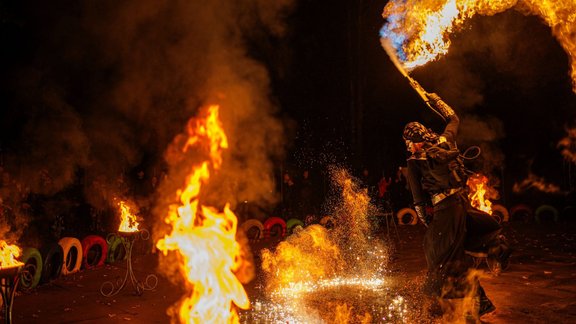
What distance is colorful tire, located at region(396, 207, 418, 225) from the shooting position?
16.1 m

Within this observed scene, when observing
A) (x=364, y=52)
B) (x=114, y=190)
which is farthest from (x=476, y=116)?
(x=114, y=190)

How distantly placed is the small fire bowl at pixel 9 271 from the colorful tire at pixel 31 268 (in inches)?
118

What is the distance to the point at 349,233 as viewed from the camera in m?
13.4

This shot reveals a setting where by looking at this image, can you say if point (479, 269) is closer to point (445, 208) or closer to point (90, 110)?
point (445, 208)

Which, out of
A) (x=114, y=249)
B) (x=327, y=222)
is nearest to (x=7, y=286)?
(x=114, y=249)

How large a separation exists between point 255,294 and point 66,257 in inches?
145

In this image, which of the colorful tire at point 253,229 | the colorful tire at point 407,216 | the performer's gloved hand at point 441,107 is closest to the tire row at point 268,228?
the colorful tire at point 253,229

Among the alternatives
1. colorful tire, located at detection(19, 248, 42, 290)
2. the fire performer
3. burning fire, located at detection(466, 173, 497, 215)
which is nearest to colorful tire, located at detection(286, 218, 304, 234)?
burning fire, located at detection(466, 173, 497, 215)

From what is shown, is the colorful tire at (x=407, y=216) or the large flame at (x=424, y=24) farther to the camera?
the colorful tire at (x=407, y=216)

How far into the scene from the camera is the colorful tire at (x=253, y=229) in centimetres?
1310

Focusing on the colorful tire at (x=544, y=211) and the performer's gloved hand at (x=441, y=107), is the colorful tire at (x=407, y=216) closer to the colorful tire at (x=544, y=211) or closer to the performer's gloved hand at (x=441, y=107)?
the colorful tire at (x=544, y=211)

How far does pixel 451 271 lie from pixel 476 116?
14.6m

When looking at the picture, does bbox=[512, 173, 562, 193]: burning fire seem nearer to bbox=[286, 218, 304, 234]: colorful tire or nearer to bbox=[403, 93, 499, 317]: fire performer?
bbox=[286, 218, 304, 234]: colorful tire

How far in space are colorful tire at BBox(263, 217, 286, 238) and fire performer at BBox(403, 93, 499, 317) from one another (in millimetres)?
8236
